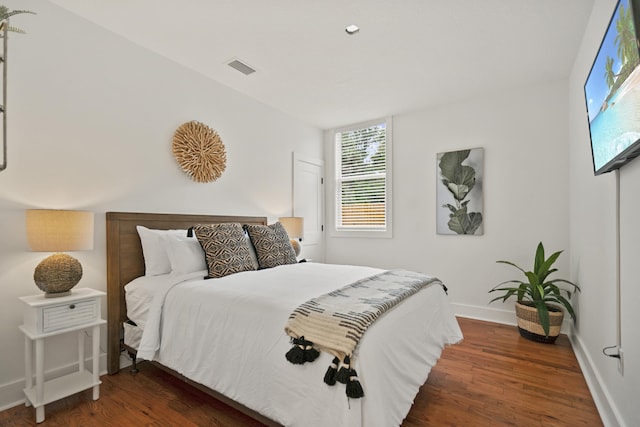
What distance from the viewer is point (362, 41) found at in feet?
8.58

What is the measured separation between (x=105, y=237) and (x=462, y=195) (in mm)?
3665

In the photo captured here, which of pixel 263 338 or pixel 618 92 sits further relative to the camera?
pixel 263 338

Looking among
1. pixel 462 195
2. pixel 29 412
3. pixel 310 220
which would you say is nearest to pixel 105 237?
pixel 29 412

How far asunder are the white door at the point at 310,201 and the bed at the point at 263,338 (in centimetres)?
200

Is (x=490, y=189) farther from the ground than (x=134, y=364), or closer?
farther from the ground

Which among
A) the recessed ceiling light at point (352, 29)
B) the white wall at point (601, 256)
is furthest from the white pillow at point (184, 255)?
the white wall at point (601, 256)

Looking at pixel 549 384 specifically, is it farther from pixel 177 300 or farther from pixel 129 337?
pixel 129 337

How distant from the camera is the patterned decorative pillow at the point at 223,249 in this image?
2379 mm

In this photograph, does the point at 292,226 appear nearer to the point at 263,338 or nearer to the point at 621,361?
the point at 263,338

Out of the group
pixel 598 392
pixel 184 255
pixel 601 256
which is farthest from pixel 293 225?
pixel 598 392

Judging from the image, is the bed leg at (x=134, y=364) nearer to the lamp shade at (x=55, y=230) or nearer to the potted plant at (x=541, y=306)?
the lamp shade at (x=55, y=230)

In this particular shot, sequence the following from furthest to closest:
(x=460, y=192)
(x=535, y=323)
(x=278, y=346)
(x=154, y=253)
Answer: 1. (x=460, y=192)
2. (x=535, y=323)
3. (x=154, y=253)
4. (x=278, y=346)

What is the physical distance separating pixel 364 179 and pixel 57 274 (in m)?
3.66

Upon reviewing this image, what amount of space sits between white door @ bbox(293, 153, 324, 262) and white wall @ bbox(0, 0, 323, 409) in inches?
48.5
